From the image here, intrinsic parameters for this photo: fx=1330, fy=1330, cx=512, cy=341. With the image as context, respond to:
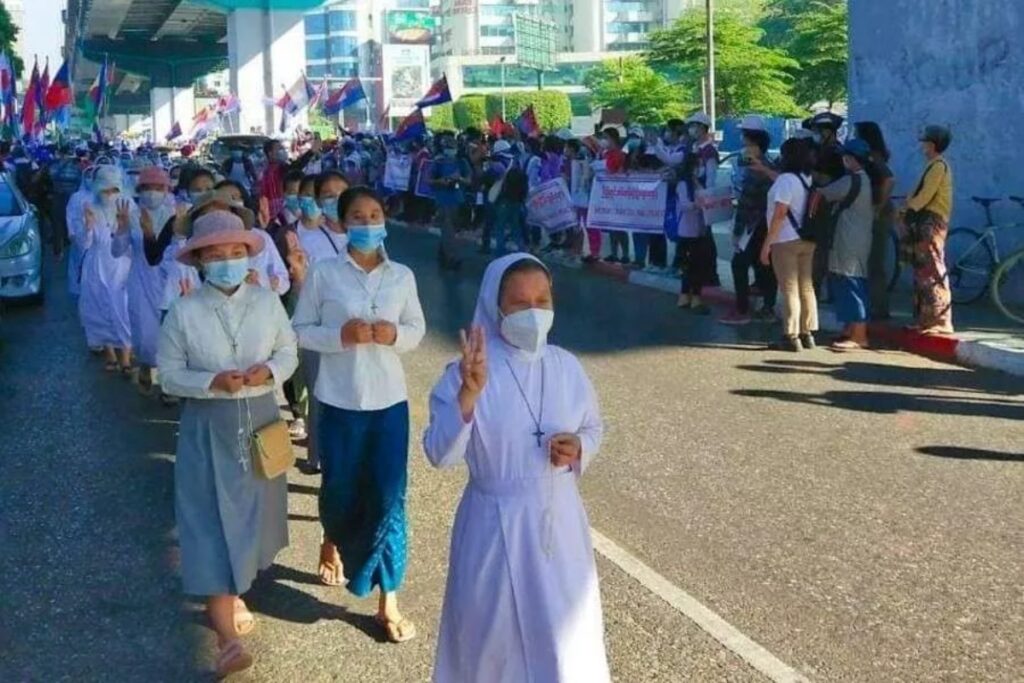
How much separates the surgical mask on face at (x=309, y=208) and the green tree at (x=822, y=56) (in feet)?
181

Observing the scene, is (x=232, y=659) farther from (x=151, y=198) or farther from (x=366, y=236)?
(x=151, y=198)

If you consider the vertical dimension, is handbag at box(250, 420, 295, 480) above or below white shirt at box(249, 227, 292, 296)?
below

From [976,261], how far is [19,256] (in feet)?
33.8

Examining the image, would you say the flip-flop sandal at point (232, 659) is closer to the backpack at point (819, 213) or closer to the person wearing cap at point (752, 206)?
the backpack at point (819, 213)

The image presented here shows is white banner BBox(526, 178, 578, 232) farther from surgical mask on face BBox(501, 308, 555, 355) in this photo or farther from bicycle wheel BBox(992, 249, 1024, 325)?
surgical mask on face BBox(501, 308, 555, 355)

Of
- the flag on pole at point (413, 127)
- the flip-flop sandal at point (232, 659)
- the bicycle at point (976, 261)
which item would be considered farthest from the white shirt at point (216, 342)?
the flag on pole at point (413, 127)

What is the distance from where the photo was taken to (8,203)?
619 inches

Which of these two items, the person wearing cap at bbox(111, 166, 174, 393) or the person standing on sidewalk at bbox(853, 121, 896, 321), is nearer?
the person wearing cap at bbox(111, 166, 174, 393)

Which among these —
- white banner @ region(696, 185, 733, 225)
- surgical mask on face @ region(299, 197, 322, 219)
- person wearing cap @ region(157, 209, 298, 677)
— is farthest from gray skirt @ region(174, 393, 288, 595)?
white banner @ region(696, 185, 733, 225)

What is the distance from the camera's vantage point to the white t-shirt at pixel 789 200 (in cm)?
1018

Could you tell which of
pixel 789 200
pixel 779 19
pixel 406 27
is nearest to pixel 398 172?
pixel 789 200

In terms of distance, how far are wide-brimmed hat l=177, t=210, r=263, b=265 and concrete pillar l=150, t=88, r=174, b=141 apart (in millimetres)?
75652

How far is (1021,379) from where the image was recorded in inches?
381

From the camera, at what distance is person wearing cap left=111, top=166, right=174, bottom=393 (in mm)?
8742
